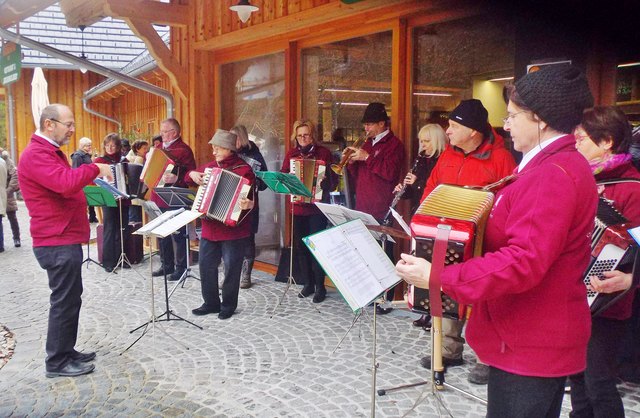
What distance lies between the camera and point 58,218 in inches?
161

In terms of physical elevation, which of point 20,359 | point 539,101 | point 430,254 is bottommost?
point 20,359

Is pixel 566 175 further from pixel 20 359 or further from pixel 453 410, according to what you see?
pixel 20 359

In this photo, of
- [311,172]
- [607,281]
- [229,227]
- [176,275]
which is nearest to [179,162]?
[176,275]

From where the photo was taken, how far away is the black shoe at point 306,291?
20.5ft

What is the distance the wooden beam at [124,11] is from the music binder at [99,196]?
2233 mm

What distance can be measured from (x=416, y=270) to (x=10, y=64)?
30.5 feet

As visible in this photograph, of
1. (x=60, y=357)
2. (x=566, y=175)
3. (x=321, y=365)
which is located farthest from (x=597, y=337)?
(x=60, y=357)

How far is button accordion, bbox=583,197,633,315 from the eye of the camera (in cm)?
264

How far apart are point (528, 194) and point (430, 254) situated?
1.19 feet

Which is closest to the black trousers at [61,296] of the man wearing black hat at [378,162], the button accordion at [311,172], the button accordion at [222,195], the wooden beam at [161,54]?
the button accordion at [222,195]

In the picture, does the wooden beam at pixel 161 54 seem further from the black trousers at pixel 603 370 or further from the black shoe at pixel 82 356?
the black trousers at pixel 603 370

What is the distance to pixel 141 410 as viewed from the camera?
11.9 ft

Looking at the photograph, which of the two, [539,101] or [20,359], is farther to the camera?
[20,359]

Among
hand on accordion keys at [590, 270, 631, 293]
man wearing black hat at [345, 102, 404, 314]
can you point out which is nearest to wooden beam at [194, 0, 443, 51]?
man wearing black hat at [345, 102, 404, 314]
